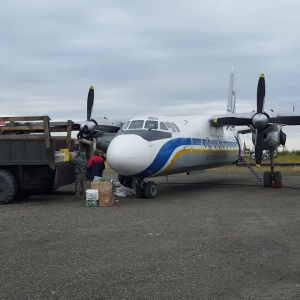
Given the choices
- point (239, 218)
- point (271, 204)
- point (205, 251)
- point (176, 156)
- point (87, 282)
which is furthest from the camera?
point (176, 156)

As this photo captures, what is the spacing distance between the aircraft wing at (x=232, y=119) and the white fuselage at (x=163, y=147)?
379mm

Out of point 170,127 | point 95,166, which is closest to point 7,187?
point 95,166

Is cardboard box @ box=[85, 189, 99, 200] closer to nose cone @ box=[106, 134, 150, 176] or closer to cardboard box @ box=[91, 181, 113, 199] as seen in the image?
cardboard box @ box=[91, 181, 113, 199]

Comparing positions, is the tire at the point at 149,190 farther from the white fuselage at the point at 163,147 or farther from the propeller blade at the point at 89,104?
the propeller blade at the point at 89,104

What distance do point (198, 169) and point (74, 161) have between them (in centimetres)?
622

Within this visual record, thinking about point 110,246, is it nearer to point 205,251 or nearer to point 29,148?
point 205,251

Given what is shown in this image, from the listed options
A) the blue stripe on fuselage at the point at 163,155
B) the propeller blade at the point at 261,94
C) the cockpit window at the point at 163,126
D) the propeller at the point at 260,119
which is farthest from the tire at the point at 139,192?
the propeller blade at the point at 261,94

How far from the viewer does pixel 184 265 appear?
631cm

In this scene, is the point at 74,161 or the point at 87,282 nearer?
the point at 87,282

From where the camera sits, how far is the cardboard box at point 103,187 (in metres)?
13.0

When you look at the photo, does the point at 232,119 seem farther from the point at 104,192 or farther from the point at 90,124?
the point at 104,192

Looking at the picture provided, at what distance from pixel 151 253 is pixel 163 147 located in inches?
321

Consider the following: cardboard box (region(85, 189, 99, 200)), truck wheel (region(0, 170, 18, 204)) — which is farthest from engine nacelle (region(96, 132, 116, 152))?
cardboard box (region(85, 189, 99, 200))

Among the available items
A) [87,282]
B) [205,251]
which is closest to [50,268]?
[87,282]
